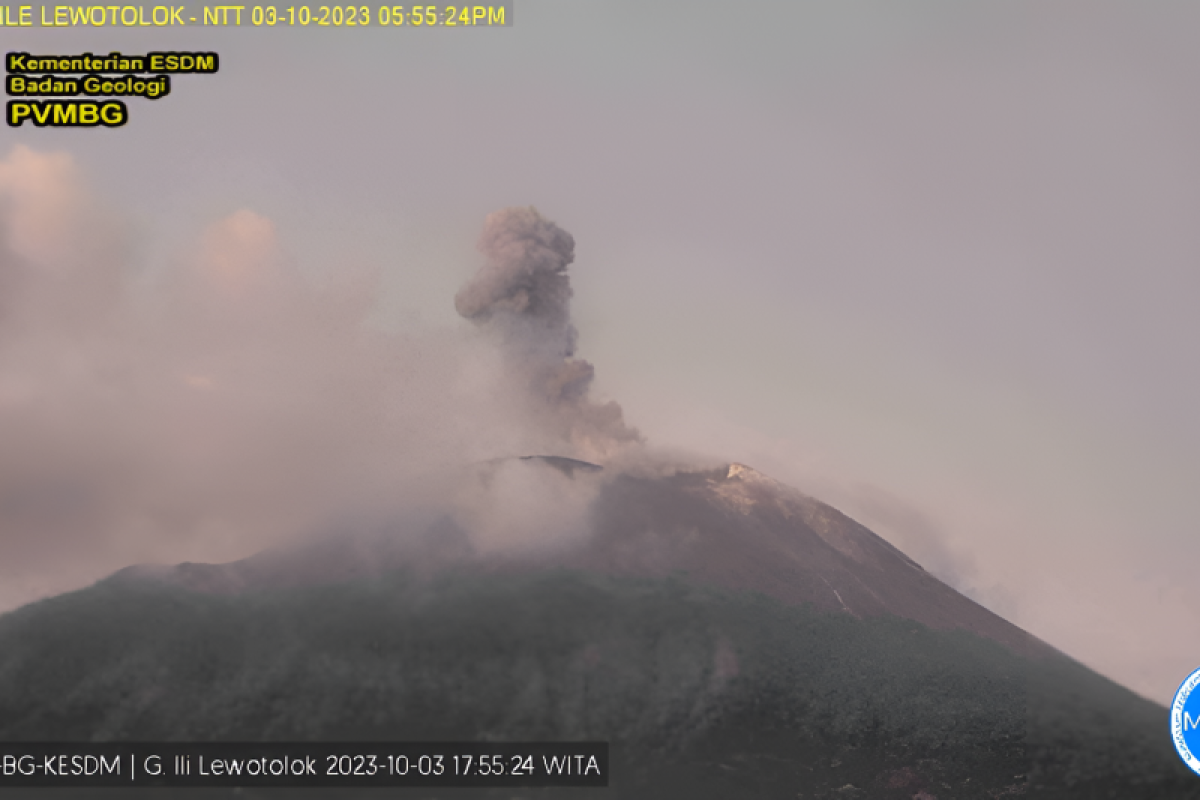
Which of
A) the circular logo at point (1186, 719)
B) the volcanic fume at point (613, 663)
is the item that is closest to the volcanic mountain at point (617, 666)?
the volcanic fume at point (613, 663)

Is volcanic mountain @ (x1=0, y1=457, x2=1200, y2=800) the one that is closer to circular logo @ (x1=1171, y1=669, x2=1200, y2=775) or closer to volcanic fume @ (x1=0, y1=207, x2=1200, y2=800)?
volcanic fume @ (x1=0, y1=207, x2=1200, y2=800)

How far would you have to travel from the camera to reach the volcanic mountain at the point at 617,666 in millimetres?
A: 75312

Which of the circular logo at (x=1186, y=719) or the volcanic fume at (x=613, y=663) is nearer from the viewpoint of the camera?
the circular logo at (x=1186, y=719)

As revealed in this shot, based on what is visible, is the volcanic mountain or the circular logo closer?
the circular logo

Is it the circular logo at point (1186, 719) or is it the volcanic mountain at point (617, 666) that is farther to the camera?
the volcanic mountain at point (617, 666)

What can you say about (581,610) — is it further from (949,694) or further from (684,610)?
(949,694)

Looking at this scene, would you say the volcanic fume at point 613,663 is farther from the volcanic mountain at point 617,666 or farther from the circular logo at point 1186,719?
Answer: the circular logo at point 1186,719

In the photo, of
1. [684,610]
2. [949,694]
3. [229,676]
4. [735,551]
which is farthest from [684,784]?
[229,676]

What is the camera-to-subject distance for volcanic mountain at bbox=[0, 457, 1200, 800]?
75.3 metres

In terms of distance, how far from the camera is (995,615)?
114 m

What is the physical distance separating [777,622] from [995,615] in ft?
137

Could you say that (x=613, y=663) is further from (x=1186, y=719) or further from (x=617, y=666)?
(x=1186, y=719)

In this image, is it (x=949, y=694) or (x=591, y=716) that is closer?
(x=591, y=716)

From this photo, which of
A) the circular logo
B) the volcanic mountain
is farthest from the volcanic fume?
the circular logo
